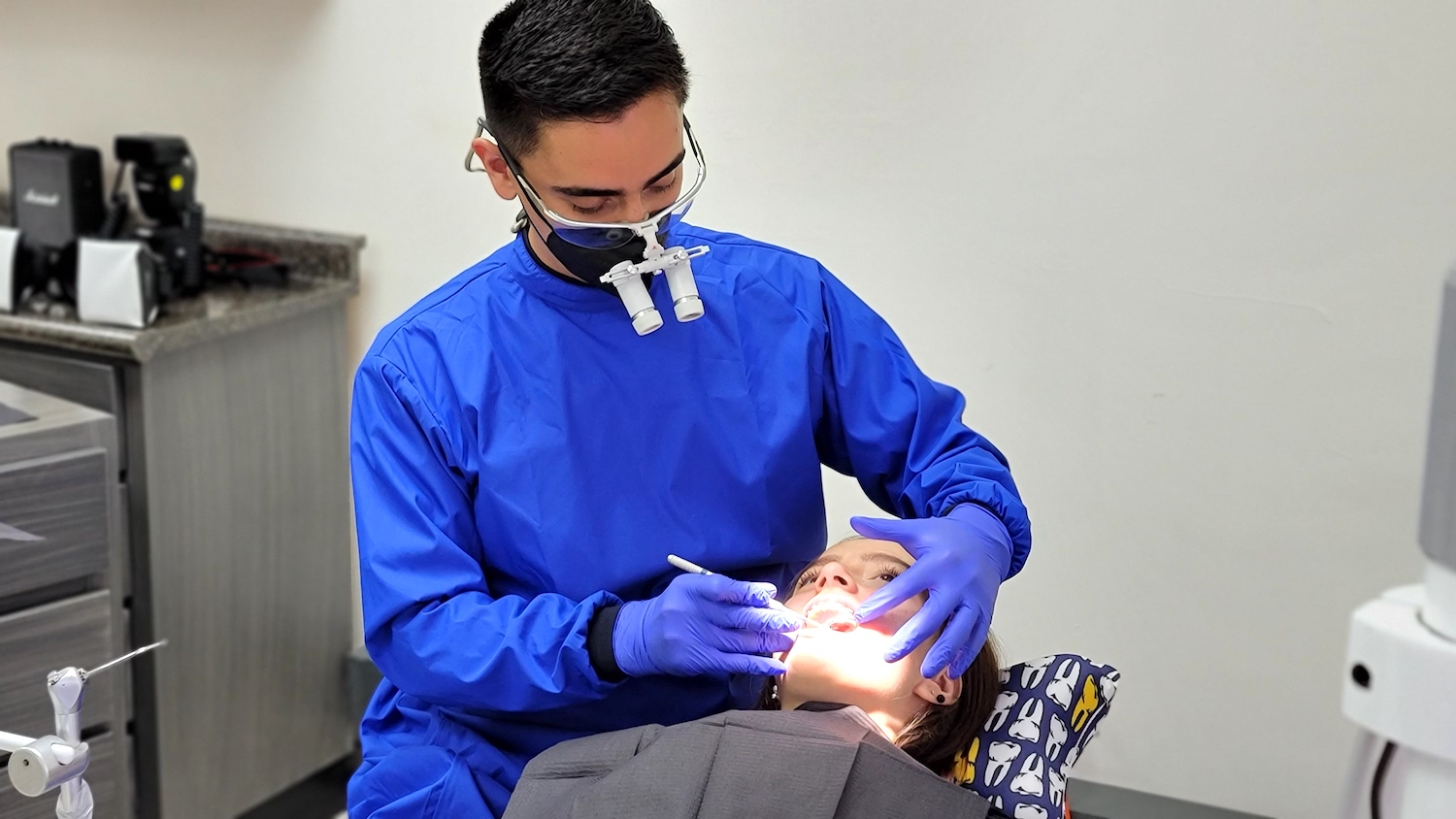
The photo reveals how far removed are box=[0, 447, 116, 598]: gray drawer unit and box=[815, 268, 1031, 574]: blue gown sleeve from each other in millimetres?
1133

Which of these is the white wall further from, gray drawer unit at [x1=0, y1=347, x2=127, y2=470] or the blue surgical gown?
gray drawer unit at [x1=0, y1=347, x2=127, y2=470]

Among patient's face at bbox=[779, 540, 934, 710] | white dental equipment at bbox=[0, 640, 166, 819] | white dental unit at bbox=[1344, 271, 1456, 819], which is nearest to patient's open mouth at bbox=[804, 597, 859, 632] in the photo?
patient's face at bbox=[779, 540, 934, 710]

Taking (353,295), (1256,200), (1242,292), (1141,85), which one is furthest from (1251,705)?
(353,295)

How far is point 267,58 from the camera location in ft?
8.57

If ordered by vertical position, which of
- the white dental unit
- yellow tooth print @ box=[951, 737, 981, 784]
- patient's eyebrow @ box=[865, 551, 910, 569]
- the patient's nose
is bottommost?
yellow tooth print @ box=[951, 737, 981, 784]

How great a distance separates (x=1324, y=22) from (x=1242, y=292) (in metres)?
0.39

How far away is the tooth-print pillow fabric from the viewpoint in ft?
4.78

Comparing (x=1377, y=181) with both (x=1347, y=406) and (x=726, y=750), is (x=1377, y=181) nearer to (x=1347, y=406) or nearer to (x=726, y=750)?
(x=1347, y=406)

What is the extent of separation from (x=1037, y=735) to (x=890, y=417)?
407 millimetres

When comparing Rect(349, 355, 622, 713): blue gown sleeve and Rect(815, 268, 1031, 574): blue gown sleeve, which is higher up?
Rect(815, 268, 1031, 574): blue gown sleeve

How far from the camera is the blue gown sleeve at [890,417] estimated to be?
1588 millimetres

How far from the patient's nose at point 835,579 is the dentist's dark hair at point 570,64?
57 centimetres

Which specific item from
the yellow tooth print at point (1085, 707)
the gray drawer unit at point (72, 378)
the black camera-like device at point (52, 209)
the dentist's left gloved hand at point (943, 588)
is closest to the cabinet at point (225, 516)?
the gray drawer unit at point (72, 378)

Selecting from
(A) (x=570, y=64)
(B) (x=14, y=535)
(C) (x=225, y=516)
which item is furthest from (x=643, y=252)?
(C) (x=225, y=516)
